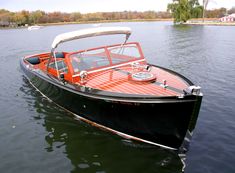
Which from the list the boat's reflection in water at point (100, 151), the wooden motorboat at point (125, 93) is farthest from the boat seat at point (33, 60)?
the boat's reflection in water at point (100, 151)

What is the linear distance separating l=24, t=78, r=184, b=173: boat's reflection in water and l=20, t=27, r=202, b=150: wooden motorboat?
0.28m

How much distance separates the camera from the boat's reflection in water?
6082 millimetres

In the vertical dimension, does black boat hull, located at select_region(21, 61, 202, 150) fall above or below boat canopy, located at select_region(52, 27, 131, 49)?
below

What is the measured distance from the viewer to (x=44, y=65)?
34.7 feet

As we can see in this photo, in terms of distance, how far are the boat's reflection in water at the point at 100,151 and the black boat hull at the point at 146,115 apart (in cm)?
31

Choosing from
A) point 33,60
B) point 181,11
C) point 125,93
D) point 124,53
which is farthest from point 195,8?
point 125,93

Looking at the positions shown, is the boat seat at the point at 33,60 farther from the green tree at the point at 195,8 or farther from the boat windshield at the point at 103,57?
the green tree at the point at 195,8

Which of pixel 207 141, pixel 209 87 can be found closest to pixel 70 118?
pixel 207 141

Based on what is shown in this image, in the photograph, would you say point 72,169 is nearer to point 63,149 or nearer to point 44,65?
point 63,149

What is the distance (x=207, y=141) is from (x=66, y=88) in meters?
4.45

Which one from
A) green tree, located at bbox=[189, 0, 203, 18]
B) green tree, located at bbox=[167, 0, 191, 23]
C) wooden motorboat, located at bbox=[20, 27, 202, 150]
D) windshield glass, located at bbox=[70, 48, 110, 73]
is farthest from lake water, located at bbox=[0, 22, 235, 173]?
green tree, located at bbox=[189, 0, 203, 18]

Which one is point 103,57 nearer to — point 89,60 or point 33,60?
point 89,60

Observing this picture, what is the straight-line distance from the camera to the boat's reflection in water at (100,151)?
20.0 feet

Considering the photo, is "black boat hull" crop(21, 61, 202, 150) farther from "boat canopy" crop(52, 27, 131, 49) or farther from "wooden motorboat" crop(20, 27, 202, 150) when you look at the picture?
"boat canopy" crop(52, 27, 131, 49)
